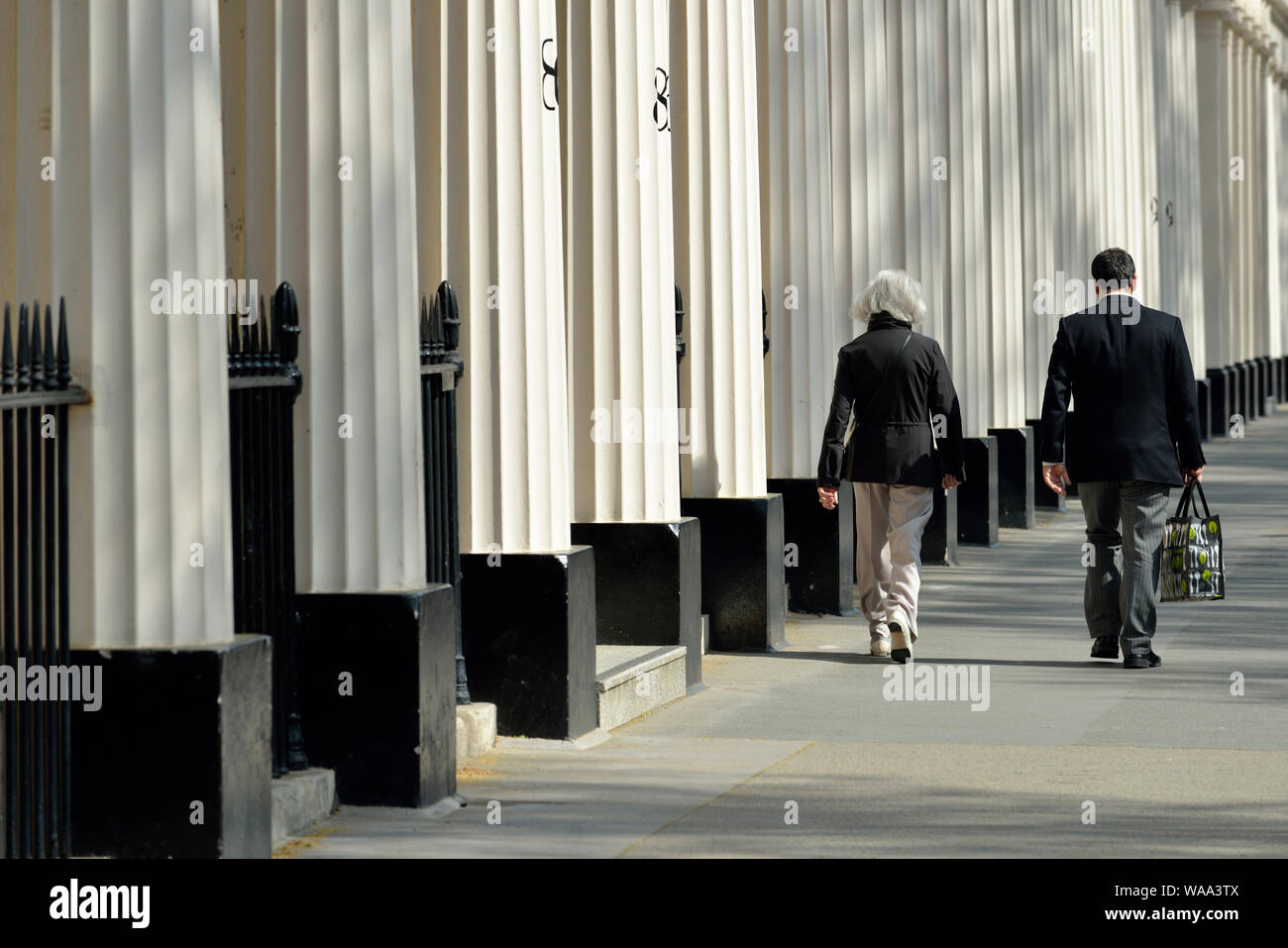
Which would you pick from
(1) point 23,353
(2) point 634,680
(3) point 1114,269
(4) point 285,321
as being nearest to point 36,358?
(1) point 23,353

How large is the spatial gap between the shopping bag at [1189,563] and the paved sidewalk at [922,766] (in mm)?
391

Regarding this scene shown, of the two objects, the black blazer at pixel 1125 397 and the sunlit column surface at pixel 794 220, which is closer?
the black blazer at pixel 1125 397

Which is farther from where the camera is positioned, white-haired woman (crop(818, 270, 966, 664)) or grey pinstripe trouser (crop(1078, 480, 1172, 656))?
white-haired woman (crop(818, 270, 966, 664))

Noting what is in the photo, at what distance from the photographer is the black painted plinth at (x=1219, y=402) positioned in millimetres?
33031

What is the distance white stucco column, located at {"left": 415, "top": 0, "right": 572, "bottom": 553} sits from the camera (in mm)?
9312

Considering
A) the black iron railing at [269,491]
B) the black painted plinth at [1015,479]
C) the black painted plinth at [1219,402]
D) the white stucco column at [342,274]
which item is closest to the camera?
the black iron railing at [269,491]

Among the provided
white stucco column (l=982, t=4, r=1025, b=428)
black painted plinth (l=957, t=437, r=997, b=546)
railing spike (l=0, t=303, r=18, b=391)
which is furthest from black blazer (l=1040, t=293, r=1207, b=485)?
white stucco column (l=982, t=4, r=1025, b=428)

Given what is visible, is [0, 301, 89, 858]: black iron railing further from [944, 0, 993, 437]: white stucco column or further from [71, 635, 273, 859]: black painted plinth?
[944, 0, 993, 437]: white stucco column

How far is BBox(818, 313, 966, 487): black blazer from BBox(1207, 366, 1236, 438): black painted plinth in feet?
71.2

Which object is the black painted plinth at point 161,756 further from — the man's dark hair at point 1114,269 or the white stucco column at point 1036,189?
the white stucco column at point 1036,189

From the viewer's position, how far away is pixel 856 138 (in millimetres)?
15469

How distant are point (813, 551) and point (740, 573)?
1.61 meters

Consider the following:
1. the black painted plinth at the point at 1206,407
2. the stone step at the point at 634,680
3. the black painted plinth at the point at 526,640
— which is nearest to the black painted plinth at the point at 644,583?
the stone step at the point at 634,680
